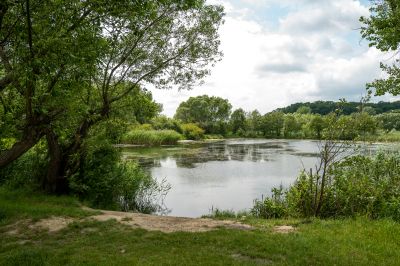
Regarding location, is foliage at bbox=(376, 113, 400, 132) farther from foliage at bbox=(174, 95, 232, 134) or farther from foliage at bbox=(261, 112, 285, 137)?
foliage at bbox=(261, 112, 285, 137)

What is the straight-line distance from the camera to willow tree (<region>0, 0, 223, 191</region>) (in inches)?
225

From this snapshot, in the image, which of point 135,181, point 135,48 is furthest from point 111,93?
point 135,181

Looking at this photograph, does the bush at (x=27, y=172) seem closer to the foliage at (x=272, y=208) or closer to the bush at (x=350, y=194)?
the foliage at (x=272, y=208)

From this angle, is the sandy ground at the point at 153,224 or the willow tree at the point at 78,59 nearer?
the willow tree at the point at 78,59

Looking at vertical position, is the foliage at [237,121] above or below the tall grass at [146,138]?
above

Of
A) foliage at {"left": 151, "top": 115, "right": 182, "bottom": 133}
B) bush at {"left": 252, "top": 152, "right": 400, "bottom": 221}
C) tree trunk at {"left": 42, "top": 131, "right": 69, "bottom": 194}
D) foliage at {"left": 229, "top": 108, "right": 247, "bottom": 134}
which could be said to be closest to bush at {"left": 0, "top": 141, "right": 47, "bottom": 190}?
tree trunk at {"left": 42, "top": 131, "right": 69, "bottom": 194}

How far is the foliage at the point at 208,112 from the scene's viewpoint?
79.8 m

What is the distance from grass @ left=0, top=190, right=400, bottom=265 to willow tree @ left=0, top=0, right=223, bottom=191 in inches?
84.5

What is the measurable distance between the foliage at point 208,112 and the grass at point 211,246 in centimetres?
7080

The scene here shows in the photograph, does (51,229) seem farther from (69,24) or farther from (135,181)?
(135,181)

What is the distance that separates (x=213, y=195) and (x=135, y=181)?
4050 mm

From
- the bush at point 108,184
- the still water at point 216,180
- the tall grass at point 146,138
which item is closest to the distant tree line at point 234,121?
the tall grass at point 146,138

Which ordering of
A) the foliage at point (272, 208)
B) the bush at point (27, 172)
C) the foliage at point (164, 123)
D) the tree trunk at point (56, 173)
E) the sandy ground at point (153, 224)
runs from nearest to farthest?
the sandy ground at point (153, 224)
the foliage at point (272, 208)
the tree trunk at point (56, 173)
the bush at point (27, 172)
the foliage at point (164, 123)

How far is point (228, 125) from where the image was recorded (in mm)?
83062
